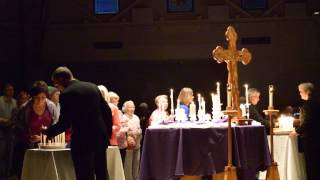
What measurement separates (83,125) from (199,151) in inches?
59.0

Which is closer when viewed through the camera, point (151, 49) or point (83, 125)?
point (83, 125)

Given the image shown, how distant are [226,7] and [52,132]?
10709mm

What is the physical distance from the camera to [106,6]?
642 inches

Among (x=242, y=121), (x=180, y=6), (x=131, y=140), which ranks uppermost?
(x=180, y=6)

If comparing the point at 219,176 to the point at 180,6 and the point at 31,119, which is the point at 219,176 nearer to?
the point at 31,119

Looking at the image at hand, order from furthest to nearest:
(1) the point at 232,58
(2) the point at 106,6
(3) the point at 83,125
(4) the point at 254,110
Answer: (2) the point at 106,6 → (4) the point at 254,110 → (1) the point at 232,58 → (3) the point at 83,125

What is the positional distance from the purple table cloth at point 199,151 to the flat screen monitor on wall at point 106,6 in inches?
402

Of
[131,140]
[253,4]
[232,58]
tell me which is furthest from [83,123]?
[253,4]

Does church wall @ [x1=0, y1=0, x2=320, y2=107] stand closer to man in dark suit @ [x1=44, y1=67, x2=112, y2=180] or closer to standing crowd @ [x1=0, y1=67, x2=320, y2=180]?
standing crowd @ [x1=0, y1=67, x2=320, y2=180]

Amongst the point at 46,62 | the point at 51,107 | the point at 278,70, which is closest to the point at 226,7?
the point at 278,70

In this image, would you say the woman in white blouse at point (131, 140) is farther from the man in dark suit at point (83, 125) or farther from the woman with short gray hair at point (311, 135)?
the man in dark suit at point (83, 125)

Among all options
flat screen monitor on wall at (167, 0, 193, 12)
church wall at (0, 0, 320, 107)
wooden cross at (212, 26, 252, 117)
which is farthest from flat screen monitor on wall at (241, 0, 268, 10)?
wooden cross at (212, 26, 252, 117)

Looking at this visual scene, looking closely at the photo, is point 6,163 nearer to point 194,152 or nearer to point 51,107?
point 51,107

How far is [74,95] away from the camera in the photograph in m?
5.60
